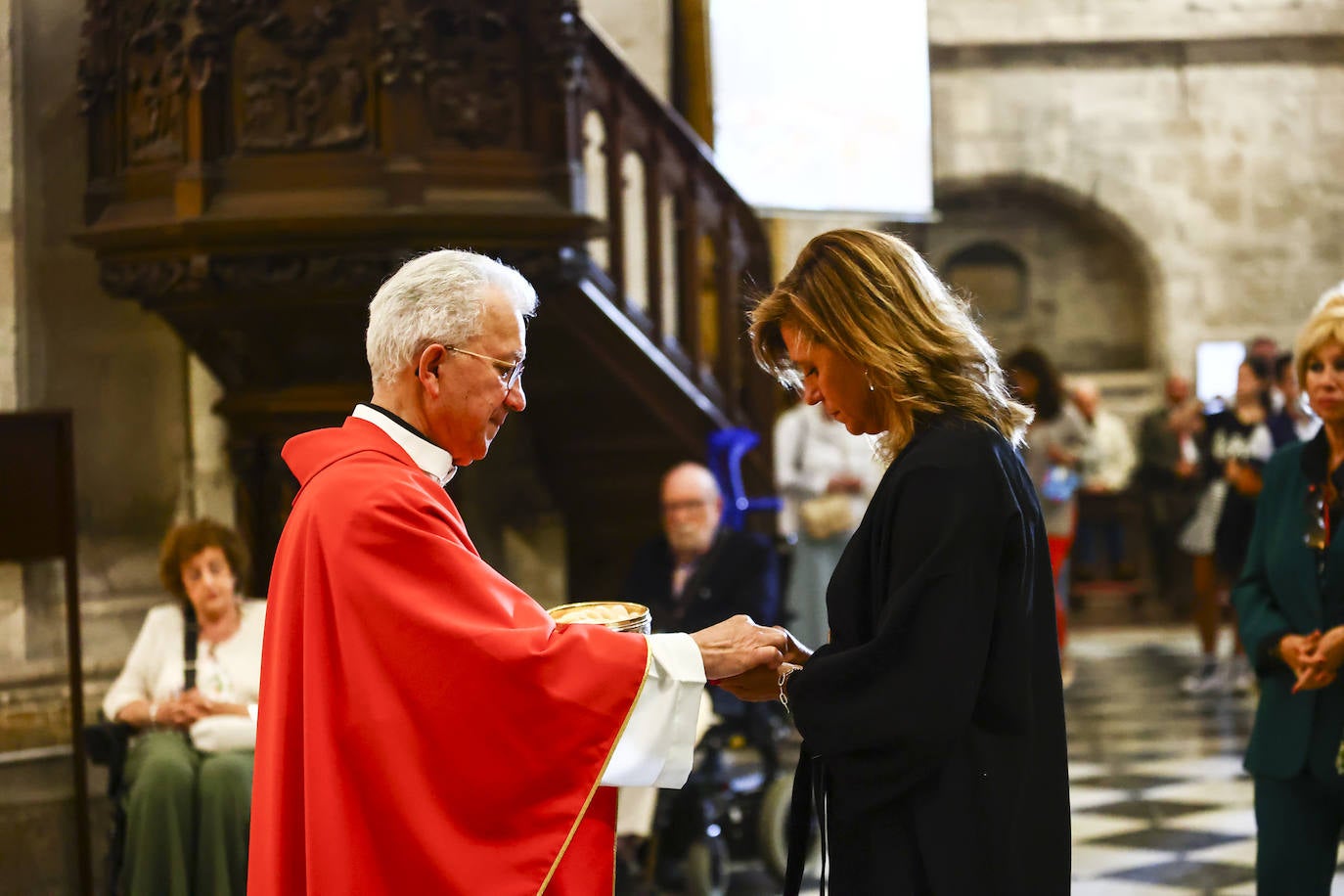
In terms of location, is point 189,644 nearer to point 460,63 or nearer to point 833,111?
point 460,63

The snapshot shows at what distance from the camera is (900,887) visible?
2.12m

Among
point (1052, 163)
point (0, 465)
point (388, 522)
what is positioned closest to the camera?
point (388, 522)

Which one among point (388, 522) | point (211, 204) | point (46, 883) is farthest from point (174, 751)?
point (388, 522)

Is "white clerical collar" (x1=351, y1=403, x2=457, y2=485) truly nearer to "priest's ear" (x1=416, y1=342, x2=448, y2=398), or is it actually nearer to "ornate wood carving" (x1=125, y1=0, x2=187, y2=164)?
"priest's ear" (x1=416, y1=342, x2=448, y2=398)

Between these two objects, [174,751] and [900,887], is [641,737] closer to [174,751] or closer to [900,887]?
[900,887]

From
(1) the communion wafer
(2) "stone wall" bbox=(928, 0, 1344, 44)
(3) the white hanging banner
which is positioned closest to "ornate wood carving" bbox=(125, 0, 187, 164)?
(1) the communion wafer

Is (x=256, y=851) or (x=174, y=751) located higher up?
(x=256, y=851)

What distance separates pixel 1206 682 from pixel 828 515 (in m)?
2.90

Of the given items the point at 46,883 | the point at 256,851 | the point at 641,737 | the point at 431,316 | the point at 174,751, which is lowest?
the point at 46,883

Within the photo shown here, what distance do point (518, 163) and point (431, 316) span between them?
2.80 metres

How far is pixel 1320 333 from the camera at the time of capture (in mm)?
3357

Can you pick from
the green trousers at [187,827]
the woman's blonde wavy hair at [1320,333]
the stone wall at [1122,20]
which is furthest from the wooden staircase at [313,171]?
the stone wall at [1122,20]

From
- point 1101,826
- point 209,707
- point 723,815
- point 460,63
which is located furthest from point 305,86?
point 1101,826

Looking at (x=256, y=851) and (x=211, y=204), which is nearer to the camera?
(x=256, y=851)
